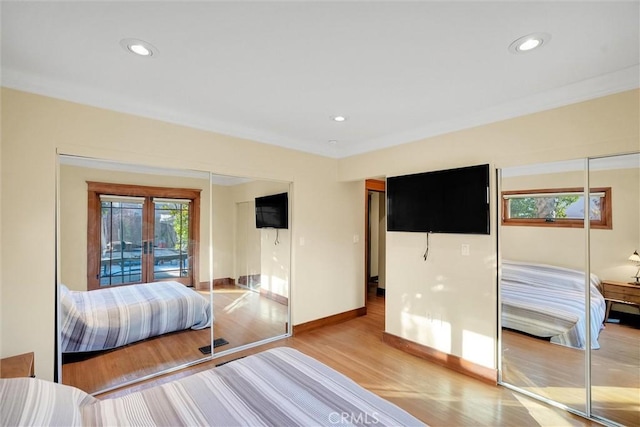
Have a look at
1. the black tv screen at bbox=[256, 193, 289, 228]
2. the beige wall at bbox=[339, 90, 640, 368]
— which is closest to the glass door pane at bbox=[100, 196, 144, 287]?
the black tv screen at bbox=[256, 193, 289, 228]

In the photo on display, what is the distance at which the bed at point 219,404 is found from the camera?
126cm

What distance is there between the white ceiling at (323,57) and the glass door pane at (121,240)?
89 cm

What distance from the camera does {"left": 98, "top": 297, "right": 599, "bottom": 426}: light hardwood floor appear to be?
2250 mm

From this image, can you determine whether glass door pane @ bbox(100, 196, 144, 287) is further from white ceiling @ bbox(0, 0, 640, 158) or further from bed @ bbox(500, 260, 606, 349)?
bed @ bbox(500, 260, 606, 349)

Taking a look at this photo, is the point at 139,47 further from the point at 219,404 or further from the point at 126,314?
the point at 126,314

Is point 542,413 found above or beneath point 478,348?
beneath

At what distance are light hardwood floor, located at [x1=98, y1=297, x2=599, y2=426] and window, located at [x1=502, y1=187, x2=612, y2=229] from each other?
1.53m

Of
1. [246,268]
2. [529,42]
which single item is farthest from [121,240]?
[529,42]

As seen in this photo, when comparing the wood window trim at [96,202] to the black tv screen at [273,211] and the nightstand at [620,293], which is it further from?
the nightstand at [620,293]

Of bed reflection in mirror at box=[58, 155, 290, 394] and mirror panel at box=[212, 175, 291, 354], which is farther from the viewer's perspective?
mirror panel at box=[212, 175, 291, 354]

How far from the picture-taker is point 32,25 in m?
1.62

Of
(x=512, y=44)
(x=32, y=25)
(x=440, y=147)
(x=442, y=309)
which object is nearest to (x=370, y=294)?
(x=442, y=309)

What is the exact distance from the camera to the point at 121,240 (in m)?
2.76

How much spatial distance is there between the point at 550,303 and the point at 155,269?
12.4ft
